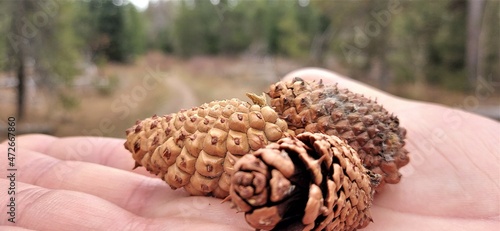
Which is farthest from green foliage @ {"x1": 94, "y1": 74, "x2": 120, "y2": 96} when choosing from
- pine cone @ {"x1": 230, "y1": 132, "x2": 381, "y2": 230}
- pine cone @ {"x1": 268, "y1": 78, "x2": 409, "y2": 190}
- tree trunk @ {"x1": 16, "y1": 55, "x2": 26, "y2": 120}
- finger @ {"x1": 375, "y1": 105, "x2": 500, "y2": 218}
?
pine cone @ {"x1": 230, "y1": 132, "x2": 381, "y2": 230}

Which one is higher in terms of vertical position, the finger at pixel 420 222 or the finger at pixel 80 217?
the finger at pixel 80 217

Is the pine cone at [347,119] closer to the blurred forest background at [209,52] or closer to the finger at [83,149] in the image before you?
the finger at [83,149]

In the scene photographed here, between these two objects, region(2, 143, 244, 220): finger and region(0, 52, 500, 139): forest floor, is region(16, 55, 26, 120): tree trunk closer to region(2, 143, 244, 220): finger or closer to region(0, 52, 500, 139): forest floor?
region(0, 52, 500, 139): forest floor

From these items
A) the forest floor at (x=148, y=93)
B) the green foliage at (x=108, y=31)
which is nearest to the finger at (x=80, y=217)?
the forest floor at (x=148, y=93)

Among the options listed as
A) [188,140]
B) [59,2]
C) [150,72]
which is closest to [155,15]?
[150,72]

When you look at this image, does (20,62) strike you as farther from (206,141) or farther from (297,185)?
(297,185)

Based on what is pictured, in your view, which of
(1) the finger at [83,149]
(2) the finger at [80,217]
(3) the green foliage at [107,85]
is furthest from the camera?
(3) the green foliage at [107,85]

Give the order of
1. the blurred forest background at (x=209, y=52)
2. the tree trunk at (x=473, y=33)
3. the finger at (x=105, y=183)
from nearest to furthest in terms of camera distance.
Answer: the finger at (x=105, y=183) < the blurred forest background at (x=209, y=52) < the tree trunk at (x=473, y=33)

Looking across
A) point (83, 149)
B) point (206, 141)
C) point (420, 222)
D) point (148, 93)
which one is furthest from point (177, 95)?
point (206, 141)
